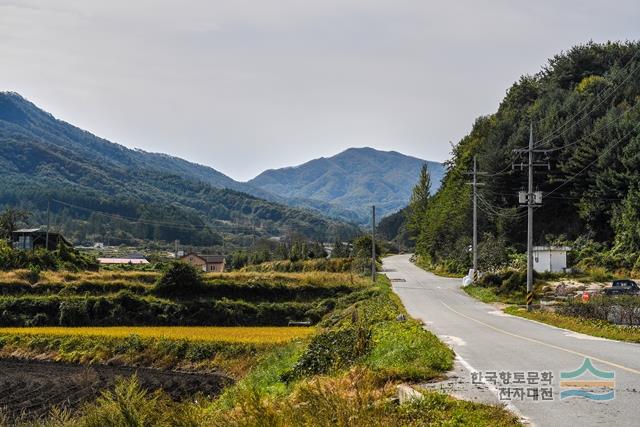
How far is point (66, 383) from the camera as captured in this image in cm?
2338

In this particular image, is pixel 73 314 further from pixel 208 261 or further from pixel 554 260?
pixel 208 261

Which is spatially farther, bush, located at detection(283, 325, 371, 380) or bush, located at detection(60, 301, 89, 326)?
bush, located at detection(60, 301, 89, 326)

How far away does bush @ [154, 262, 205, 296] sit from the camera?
43.5 m

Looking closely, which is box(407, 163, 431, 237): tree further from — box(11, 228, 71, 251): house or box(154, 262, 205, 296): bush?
box(154, 262, 205, 296): bush

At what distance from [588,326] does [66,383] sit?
17.9 meters

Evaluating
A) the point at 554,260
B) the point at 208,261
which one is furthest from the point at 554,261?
the point at 208,261

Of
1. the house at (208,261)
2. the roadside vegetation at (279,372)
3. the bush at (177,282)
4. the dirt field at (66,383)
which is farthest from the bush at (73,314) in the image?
the house at (208,261)

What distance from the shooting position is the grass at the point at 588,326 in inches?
680

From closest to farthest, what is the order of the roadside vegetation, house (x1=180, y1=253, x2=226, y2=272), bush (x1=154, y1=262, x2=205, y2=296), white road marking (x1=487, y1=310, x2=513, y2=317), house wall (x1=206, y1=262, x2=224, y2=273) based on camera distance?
the roadside vegetation → white road marking (x1=487, y1=310, x2=513, y2=317) → bush (x1=154, y1=262, x2=205, y2=296) → house (x1=180, y1=253, x2=226, y2=272) → house wall (x1=206, y1=262, x2=224, y2=273)

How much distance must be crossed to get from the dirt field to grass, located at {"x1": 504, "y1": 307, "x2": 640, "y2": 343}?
39.3ft

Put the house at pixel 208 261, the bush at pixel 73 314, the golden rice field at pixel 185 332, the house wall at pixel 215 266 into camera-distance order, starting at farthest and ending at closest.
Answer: the house wall at pixel 215 266 < the house at pixel 208 261 < the bush at pixel 73 314 < the golden rice field at pixel 185 332

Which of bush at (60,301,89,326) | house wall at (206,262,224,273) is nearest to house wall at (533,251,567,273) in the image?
bush at (60,301,89,326)

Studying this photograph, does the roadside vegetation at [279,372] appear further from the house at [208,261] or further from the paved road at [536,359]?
the house at [208,261]

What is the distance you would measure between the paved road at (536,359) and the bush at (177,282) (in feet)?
63.6
